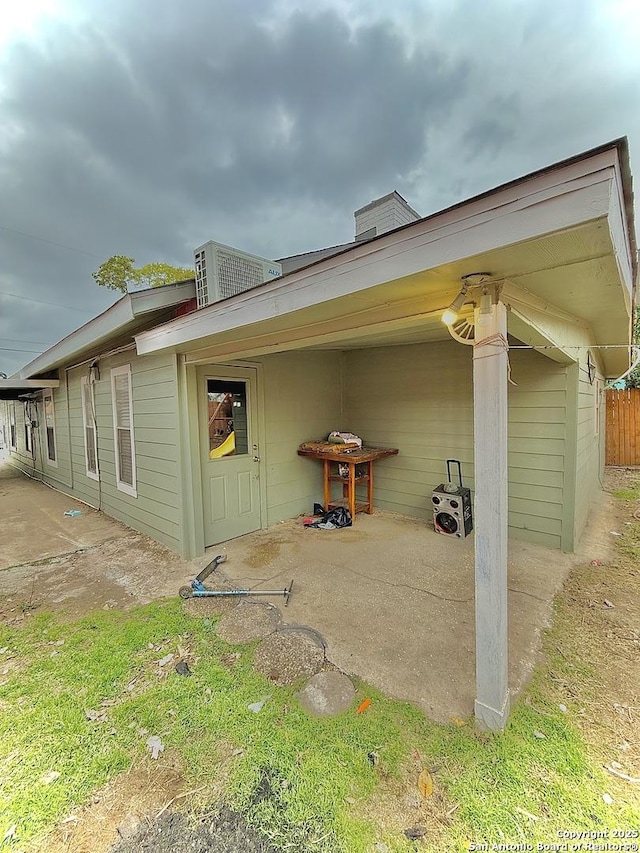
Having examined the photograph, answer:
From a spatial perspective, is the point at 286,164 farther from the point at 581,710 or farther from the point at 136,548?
the point at 581,710

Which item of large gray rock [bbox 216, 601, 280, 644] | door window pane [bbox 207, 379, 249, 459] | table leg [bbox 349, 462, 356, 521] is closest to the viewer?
large gray rock [bbox 216, 601, 280, 644]

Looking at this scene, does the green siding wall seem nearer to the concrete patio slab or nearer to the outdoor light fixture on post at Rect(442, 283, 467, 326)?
the concrete patio slab

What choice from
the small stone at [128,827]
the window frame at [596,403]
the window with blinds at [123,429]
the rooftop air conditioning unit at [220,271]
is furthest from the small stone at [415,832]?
the window frame at [596,403]

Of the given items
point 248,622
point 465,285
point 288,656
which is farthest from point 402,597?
point 465,285

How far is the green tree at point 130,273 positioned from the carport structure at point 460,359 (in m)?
14.2

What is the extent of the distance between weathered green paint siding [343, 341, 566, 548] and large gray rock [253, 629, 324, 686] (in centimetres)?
294

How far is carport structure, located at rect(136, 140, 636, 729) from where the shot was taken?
1.31 m

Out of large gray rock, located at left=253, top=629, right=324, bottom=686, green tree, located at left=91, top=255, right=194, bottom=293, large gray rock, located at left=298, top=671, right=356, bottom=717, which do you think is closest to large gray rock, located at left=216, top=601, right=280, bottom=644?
large gray rock, located at left=253, top=629, right=324, bottom=686

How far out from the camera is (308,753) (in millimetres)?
1602

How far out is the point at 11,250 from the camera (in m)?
21.1

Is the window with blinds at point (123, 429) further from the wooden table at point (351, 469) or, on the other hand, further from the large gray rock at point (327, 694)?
the large gray rock at point (327, 694)

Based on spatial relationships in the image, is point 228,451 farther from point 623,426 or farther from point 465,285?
point 623,426

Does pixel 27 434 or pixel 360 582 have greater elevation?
pixel 27 434

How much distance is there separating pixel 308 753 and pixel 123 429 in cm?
447
